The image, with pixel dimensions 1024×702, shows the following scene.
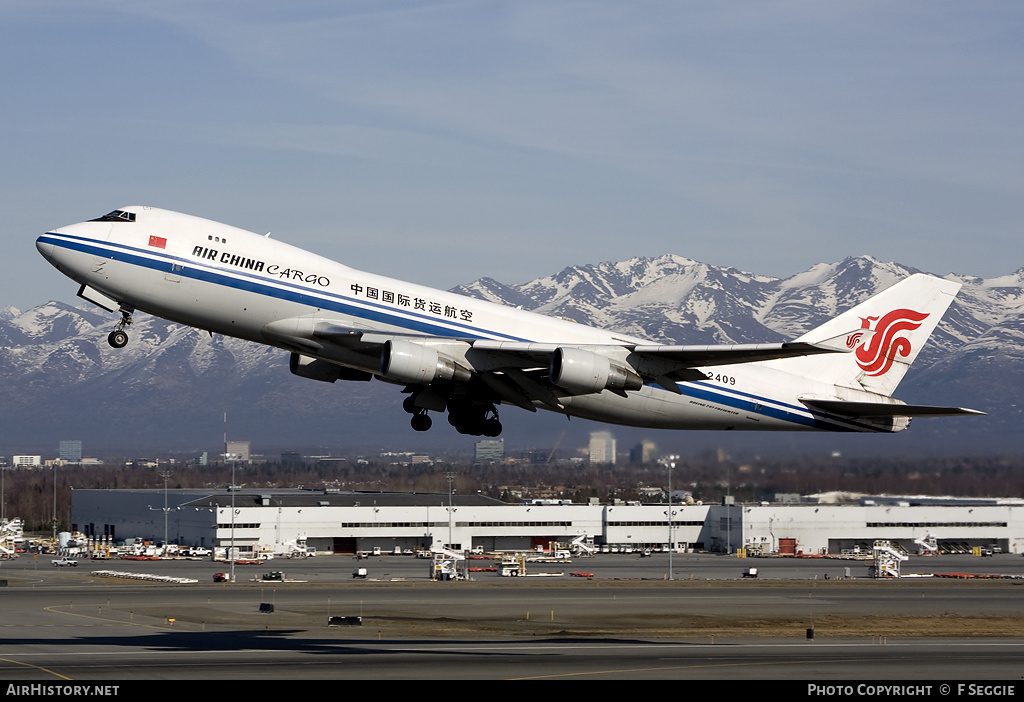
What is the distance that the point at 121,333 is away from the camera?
40188 mm

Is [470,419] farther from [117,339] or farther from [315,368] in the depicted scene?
[117,339]

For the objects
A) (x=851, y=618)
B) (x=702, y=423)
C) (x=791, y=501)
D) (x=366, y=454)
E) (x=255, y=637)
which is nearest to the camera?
(x=702, y=423)

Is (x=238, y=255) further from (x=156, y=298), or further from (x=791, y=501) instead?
(x=791, y=501)

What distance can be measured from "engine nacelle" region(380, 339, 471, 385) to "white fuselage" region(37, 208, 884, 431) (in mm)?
1744

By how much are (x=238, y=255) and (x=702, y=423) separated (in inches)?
770

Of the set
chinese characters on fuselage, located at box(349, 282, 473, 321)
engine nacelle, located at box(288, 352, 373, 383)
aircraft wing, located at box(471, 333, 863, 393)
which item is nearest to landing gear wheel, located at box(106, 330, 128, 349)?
engine nacelle, located at box(288, 352, 373, 383)

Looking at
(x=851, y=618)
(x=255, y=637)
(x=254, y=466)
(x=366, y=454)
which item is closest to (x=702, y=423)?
(x=255, y=637)

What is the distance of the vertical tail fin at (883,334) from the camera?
165ft

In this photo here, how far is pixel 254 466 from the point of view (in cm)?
16625

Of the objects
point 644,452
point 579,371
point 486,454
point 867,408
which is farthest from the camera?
point 486,454

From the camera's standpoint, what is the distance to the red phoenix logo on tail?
50562 millimetres

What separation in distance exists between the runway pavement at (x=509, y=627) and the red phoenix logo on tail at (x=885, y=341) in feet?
40.8

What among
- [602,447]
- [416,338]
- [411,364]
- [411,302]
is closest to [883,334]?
[602,447]

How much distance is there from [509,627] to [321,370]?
27.0 metres
